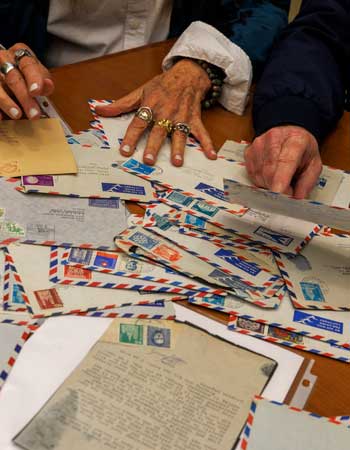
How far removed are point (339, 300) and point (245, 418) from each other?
0.26 m

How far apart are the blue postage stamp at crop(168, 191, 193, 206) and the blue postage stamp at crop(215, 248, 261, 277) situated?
123 mm

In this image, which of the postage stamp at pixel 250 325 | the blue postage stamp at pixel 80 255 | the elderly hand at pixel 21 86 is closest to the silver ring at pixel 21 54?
the elderly hand at pixel 21 86

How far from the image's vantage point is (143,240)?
2.75 feet

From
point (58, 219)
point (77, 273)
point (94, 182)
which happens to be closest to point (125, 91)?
point (94, 182)

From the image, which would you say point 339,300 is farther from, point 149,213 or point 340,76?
point 340,76

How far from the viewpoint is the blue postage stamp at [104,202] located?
2.95ft

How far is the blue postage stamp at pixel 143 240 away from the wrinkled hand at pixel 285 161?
240mm

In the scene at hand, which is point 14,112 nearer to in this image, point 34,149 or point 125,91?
point 34,149

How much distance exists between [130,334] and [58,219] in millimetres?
246

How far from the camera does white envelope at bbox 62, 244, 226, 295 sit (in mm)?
782

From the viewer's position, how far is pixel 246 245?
34.1 inches

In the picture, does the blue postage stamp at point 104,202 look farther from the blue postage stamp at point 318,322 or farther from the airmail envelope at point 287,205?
the blue postage stamp at point 318,322

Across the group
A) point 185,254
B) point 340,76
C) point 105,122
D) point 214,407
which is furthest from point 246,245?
point 340,76

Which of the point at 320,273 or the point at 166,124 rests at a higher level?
the point at 166,124
